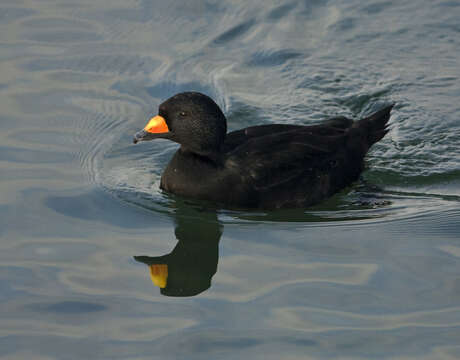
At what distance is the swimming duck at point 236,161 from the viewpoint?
746 centimetres

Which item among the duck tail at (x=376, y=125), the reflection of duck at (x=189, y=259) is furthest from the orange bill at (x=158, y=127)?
the duck tail at (x=376, y=125)

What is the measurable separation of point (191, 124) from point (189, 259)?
130cm

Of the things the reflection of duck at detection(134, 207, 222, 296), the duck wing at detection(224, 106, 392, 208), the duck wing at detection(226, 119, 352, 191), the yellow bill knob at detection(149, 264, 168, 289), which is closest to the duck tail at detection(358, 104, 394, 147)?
the duck wing at detection(224, 106, 392, 208)

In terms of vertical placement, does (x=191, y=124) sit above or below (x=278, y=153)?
above

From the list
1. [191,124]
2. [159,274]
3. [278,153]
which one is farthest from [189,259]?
[278,153]

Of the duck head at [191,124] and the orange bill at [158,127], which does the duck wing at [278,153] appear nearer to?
the duck head at [191,124]

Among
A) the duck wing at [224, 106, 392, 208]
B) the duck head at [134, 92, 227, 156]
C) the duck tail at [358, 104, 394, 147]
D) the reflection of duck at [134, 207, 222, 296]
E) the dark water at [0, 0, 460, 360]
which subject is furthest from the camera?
the duck tail at [358, 104, 394, 147]

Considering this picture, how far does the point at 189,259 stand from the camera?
6.75 metres

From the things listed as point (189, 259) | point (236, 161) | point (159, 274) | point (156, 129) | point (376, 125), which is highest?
point (376, 125)

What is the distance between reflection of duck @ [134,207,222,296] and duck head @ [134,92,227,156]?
1.98 feet

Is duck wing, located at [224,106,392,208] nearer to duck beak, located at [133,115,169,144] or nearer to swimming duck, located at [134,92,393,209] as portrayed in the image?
swimming duck, located at [134,92,393,209]

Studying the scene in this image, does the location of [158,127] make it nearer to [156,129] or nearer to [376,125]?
[156,129]

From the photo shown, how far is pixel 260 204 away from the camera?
750cm

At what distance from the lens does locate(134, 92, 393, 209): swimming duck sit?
746 cm
